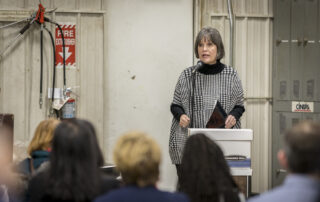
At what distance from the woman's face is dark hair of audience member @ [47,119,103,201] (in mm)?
1830

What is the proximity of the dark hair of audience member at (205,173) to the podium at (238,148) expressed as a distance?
2.34 feet

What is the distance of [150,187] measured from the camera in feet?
6.55

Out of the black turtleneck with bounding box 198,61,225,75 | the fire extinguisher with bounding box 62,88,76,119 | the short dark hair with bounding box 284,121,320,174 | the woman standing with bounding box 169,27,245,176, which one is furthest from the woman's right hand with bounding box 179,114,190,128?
the short dark hair with bounding box 284,121,320,174

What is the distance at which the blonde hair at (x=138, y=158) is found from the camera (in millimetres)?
1959

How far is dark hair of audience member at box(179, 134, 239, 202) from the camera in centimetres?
232

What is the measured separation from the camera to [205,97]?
384cm

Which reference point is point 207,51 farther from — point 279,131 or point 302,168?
point 302,168

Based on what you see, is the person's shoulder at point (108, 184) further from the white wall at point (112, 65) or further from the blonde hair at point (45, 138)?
the white wall at point (112, 65)

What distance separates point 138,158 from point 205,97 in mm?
1946

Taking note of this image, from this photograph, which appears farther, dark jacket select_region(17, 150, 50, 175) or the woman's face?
the woman's face

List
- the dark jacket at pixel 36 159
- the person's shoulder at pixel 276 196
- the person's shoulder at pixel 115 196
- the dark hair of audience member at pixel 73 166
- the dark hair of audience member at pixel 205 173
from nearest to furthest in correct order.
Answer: the person's shoulder at pixel 276 196 → the person's shoulder at pixel 115 196 → the dark hair of audience member at pixel 73 166 → the dark hair of audience member at pixel 205 173 → the dark jacket at pixel 36 159

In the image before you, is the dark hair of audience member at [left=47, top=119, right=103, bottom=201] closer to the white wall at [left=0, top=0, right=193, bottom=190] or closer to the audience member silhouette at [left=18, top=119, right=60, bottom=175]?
the audience member silhouette at [left=18, top=119, right=60, bottom=175]

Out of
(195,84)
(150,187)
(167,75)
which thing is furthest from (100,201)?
(167,75)

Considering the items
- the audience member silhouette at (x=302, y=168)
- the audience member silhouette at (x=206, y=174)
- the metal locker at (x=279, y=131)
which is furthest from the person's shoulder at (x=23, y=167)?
the metal locker at (x=279, y=131)
